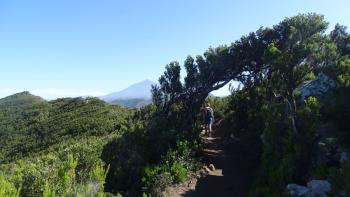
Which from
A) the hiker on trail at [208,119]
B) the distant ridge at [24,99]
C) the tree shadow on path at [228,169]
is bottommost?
the tree shadow on path at [228,169]

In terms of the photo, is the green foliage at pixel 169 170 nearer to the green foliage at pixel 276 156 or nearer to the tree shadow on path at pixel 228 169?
the tree shadow on path at pixel 228 169

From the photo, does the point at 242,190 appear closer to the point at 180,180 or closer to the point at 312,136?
the point at 180,180

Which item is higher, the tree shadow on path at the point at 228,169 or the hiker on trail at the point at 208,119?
the hiker on trail at the point at 208,119

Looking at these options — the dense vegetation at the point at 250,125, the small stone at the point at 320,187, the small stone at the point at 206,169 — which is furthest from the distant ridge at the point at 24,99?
the small stone at the point at 320,187

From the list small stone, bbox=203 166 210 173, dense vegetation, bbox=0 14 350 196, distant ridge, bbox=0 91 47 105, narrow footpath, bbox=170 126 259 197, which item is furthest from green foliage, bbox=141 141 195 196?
distant ridge, bbox=0 91 47 105

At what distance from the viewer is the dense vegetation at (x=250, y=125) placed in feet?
40.4

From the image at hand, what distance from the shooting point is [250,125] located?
20453 mm

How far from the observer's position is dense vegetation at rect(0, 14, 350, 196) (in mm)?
12305

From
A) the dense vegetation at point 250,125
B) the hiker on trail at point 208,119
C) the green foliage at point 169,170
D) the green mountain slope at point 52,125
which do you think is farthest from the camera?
the green mountain slope at point 52,125

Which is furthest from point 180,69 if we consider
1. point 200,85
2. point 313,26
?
point 313,26

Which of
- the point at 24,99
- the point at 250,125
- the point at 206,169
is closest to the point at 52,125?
the point at 250,125

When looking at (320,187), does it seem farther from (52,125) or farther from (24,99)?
(24,99)

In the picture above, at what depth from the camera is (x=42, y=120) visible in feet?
184

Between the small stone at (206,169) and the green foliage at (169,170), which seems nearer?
the green foliage at (169,170)
